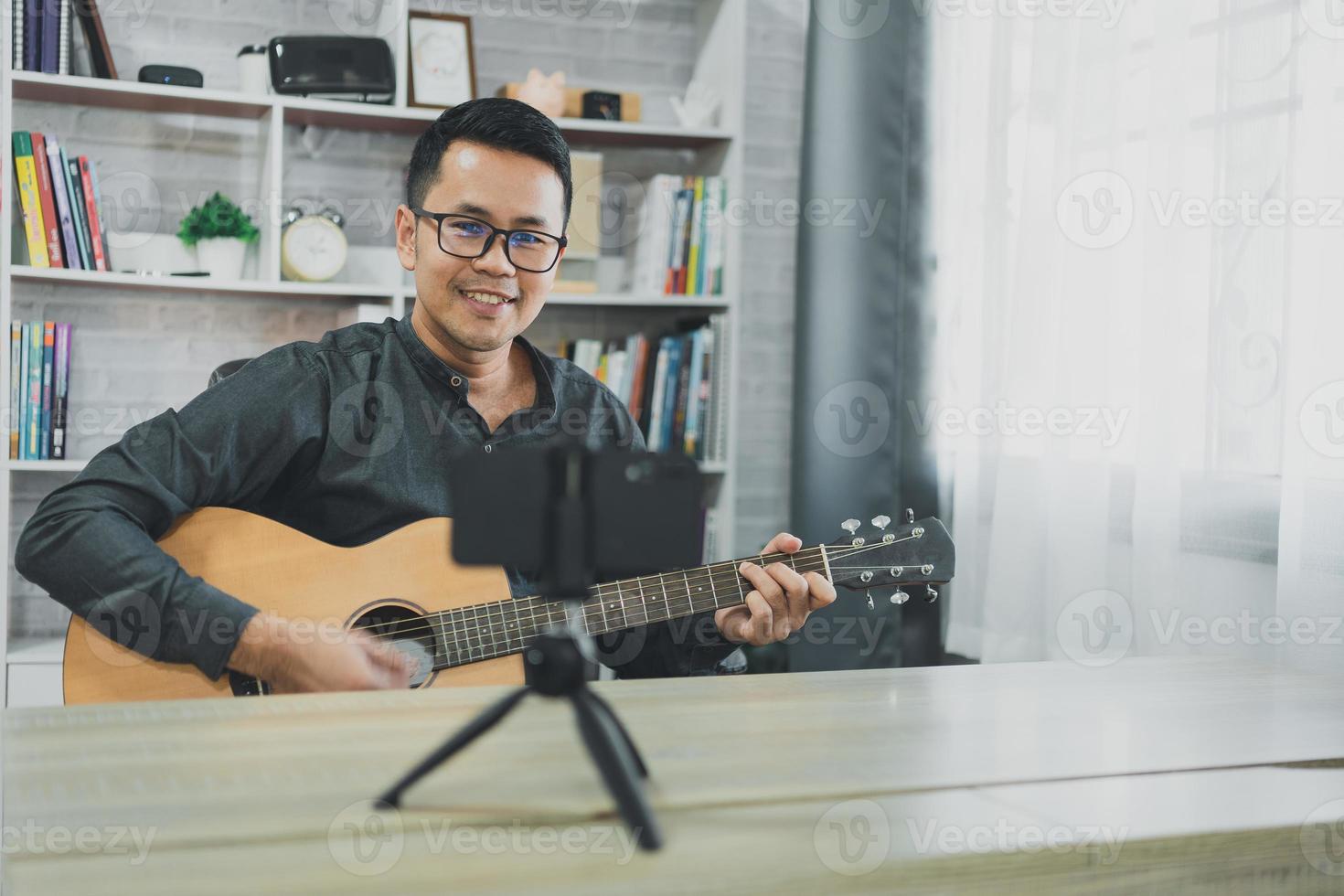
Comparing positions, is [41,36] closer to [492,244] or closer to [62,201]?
[62,201]

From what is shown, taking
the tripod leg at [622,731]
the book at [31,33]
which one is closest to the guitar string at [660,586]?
the tripod leg at [622,731]

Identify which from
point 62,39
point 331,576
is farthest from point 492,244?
point 62,39

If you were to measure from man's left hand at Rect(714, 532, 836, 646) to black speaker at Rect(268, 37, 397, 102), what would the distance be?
5.42 feet

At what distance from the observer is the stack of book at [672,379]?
A: 8.88 ft

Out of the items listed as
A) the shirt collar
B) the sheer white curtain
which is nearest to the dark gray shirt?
the shirt collar

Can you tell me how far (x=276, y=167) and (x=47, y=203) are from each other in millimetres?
454

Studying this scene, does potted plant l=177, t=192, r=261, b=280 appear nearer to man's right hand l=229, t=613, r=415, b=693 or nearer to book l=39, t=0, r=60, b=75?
book l=39, t=0, r=60, b=75

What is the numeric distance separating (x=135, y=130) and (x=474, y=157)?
1417 millimetres

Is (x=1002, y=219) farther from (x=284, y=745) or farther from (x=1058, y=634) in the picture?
(x=284, y=745)

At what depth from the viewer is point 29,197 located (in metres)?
2.31

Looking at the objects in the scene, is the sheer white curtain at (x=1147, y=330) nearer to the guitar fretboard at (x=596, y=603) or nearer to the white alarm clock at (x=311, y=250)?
the guitar fretboard at (x=596, y=603)

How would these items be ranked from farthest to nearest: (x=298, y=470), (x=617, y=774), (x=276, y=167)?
(x=276, y=167) → (x=298, y=470) → (x=617, y=774)

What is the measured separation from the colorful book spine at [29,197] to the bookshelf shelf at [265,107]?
13cm

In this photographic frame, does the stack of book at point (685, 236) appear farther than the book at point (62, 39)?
Yes
